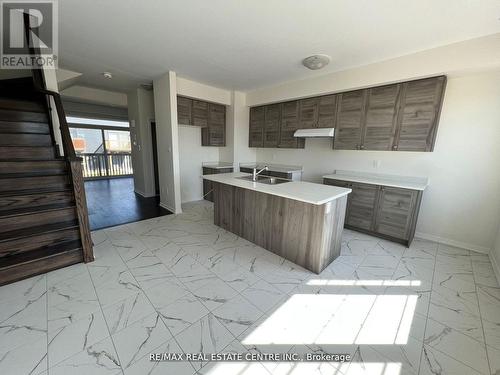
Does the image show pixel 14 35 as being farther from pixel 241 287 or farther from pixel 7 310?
pixel 241 287

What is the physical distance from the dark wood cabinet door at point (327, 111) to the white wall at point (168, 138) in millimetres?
2638

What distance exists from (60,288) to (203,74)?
3596 mm

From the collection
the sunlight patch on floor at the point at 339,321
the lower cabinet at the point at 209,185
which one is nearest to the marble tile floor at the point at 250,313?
the sunlight patch on floor at the point at 339,321

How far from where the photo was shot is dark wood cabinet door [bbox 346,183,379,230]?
310cm

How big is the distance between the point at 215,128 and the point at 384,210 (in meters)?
3.73

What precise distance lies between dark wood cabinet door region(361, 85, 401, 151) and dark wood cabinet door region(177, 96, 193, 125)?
3274mm

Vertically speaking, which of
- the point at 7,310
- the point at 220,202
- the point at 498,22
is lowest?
the point at 7,310

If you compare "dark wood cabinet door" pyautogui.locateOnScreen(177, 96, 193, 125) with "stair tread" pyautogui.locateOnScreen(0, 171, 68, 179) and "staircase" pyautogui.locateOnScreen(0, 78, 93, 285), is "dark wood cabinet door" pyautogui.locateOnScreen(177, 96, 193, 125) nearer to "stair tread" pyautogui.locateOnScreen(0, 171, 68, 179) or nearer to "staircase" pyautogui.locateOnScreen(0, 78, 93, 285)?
"staircase" pyautogui.locateOnScreen(0, 78, 93, 285)

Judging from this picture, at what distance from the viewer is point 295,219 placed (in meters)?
2.38

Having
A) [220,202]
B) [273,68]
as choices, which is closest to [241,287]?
[220,202]

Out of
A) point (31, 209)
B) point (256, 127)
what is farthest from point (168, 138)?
point (31, 209)

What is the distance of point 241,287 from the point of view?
6.64ft

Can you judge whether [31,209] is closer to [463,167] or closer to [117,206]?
[117,206]

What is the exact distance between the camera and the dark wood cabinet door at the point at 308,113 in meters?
3.80
